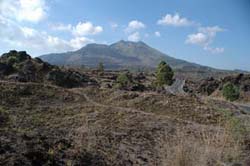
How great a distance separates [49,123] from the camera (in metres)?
13.8

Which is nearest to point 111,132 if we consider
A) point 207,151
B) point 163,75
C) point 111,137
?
point 111,137

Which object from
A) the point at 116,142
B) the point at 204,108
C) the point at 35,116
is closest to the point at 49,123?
the point at 35,116

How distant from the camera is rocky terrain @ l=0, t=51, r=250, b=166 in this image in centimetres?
755

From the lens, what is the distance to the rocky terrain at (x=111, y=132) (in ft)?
24.8

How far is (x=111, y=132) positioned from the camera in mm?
11414

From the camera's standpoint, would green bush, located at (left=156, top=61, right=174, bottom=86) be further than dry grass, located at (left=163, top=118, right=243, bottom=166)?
Yes

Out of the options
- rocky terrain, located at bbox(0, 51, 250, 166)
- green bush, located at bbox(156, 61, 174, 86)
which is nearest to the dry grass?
rocky terrain, located at bbox(0, 51, 250, 166)

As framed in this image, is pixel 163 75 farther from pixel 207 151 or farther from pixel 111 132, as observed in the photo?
pixel 207 151

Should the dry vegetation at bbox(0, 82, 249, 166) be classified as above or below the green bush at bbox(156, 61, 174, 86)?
above

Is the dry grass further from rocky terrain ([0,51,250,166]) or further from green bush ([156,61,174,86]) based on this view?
green bush ([156,61,174,86])

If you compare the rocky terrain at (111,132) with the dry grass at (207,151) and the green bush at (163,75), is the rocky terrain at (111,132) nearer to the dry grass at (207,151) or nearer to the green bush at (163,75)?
the dry grass at (207,151)

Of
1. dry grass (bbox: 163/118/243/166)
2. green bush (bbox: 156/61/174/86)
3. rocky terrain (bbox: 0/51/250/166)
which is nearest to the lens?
dry grass (bbox: 163/118/243/166)

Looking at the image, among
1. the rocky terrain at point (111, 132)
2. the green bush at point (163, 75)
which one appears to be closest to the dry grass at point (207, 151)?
the rocky terrain at point (111, 132)

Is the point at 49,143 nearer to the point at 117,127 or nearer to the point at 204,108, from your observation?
the point at 117,127
